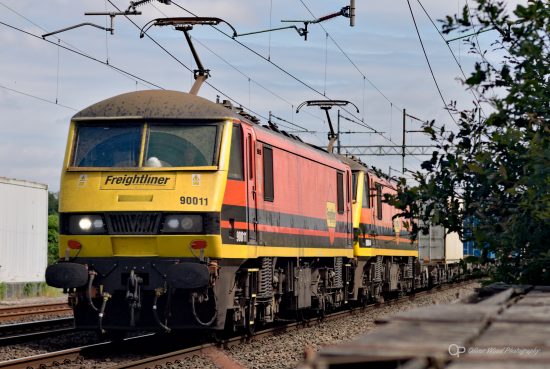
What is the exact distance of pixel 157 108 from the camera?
13.4 metres

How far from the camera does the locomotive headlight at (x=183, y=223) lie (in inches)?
489

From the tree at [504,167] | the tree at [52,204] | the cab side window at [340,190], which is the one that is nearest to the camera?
the tree at [504,167]

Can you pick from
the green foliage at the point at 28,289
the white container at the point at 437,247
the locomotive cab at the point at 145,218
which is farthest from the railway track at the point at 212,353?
the green foliage at the point at 28,289

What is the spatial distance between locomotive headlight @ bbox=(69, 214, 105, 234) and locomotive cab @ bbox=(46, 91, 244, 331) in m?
0.01

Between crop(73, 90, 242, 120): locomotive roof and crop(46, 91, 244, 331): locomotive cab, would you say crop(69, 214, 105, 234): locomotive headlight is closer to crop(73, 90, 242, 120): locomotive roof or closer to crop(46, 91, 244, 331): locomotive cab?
crop(46, 91, 244, 331): locomotive cab

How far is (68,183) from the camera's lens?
13031 mm

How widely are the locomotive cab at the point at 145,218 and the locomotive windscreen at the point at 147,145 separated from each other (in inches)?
0.5

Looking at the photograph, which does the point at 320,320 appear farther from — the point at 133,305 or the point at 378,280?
the point at 133,305

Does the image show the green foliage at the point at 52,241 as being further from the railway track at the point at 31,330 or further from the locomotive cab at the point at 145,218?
the locomotive cab at the point at 145,218

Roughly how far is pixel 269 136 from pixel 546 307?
1062cm

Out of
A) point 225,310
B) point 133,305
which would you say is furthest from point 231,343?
point 133,305

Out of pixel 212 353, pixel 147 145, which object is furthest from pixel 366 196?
pixel 212 353

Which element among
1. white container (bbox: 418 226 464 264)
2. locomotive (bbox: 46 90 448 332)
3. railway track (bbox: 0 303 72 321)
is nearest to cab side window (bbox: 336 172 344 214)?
locomotive (bbox: 46 90 448 332)

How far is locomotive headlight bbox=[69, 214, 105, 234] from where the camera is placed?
12.7 m
